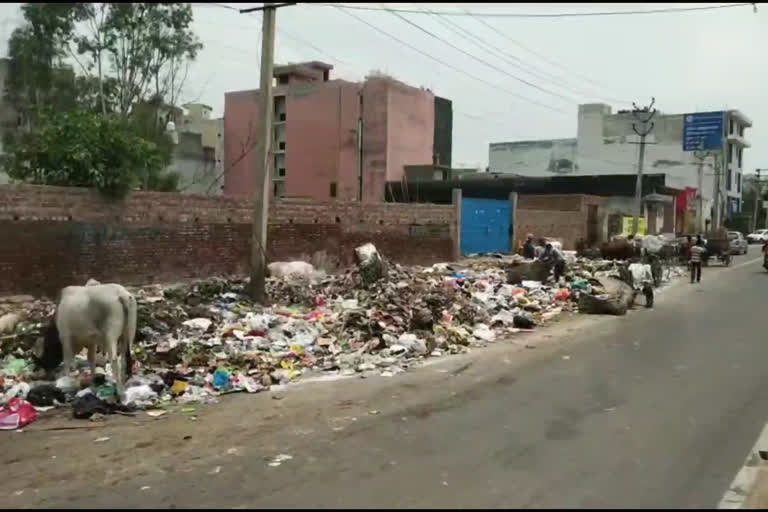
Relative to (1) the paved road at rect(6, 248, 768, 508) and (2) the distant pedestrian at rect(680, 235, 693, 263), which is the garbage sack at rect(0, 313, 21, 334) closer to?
(1) the paved road at rect(6, 248, 768, 508)

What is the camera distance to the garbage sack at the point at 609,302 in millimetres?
14648

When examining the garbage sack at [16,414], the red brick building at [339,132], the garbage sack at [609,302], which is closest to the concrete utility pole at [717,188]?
the red brick building at [339,132]

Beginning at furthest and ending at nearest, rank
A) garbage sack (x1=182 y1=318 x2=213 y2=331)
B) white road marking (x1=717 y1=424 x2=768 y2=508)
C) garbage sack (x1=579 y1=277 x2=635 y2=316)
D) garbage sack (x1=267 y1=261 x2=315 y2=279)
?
garbage sack (x1=267 y1=261 x2=315 y2=279)
garbage sack (x1=579 y1=277 x2=635 y2=316)
garbage sack (x1=182 y1=318 x2=213 y2=331)
white road marking (x1=717 y1=424 x2=768 y2=508)

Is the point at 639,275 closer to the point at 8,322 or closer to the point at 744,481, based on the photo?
the point at 744,481

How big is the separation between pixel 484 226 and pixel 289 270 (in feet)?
40.9

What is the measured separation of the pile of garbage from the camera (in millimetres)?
7893

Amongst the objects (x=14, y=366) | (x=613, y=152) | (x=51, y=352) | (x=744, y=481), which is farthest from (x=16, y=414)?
(x=613, y=152)

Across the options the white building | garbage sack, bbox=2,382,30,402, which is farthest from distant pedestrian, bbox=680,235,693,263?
the white building

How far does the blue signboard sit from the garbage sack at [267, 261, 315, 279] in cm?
5028

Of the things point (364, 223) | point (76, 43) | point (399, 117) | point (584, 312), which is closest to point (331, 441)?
point (584, 312)

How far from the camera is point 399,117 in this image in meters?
49.3

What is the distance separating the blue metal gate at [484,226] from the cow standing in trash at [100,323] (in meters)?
18.6

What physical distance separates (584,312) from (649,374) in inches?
243

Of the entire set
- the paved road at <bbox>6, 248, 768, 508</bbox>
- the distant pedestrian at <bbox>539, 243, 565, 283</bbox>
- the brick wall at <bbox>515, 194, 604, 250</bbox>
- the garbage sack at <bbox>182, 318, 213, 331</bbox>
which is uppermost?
the brick wall at <bbox>515, 194, 604, 250</bbox>
